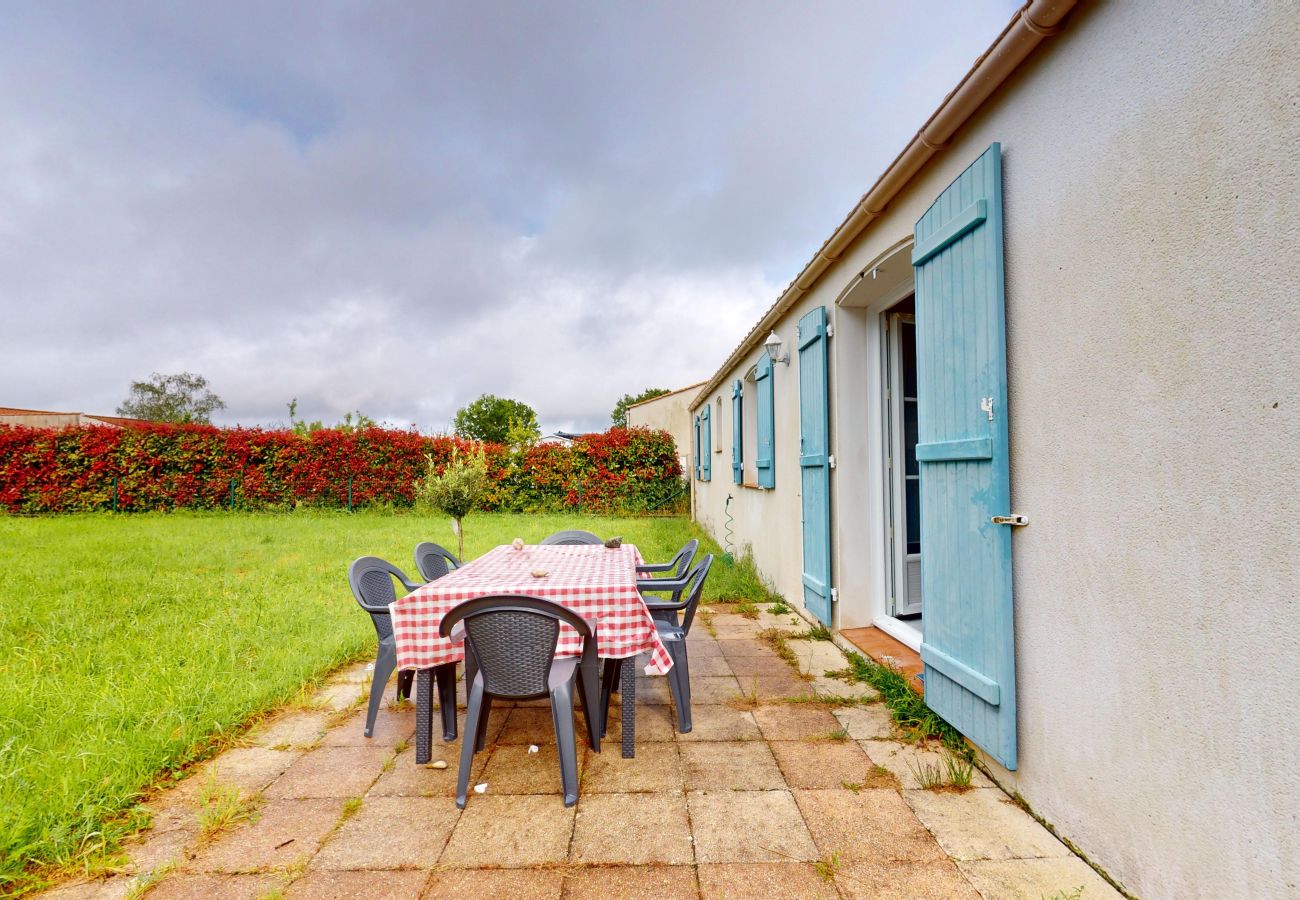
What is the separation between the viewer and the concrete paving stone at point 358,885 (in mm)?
1835

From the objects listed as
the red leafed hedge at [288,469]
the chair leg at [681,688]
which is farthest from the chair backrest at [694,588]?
the red leafed hedge at [288,469]

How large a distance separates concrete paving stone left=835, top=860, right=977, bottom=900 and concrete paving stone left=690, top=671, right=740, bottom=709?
152cm

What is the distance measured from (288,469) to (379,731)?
13525mm

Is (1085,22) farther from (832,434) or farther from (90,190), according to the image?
(90,190)

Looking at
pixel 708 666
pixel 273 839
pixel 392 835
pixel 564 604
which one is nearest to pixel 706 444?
pixel 708 666

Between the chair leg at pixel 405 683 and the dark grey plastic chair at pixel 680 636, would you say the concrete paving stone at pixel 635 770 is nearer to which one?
the dark grey plastic chair at pixel 680 636

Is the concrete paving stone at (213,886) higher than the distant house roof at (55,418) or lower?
lower

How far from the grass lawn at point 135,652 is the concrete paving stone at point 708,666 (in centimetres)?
194

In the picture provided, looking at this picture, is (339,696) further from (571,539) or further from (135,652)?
(571,539)

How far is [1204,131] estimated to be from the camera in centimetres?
150

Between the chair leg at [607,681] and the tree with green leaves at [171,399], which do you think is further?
the tree with green leaves at [171,399]

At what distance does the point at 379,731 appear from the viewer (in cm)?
312

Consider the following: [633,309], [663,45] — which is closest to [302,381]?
[633,309]

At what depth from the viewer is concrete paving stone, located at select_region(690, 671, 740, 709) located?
347 cm
